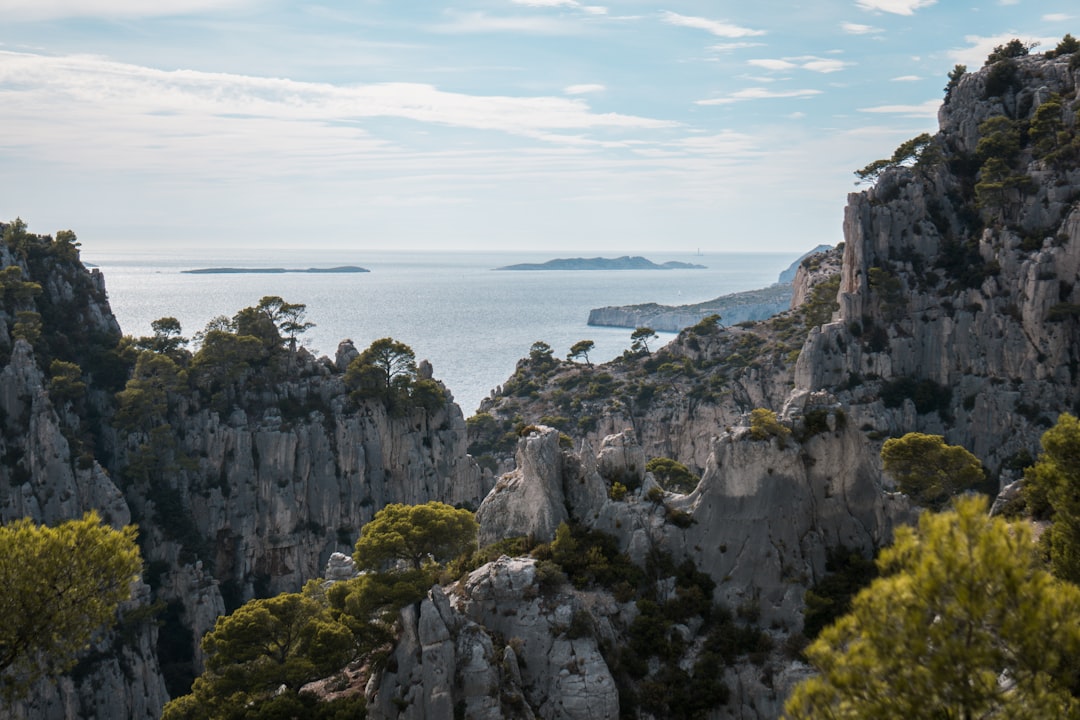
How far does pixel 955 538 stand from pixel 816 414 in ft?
86.6

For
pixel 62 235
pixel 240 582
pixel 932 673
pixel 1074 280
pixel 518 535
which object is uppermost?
pixel 62 235

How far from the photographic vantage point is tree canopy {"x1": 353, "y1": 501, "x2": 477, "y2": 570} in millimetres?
39500

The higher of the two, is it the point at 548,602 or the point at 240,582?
the point at 548,602

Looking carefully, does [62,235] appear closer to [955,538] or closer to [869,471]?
[869,471]

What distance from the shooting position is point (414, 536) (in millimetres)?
40719

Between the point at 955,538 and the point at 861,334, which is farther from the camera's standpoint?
the point at 861,334

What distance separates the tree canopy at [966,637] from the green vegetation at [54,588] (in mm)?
23099

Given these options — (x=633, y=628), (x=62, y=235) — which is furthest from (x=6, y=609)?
(x=62, y=235)

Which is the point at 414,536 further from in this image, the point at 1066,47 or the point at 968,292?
the point at 1066,47

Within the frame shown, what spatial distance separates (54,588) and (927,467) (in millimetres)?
44087

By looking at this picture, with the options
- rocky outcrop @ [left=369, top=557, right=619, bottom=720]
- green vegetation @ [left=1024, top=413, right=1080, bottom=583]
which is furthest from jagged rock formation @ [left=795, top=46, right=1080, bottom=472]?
rocky outcrop @ [left=369, top=557, right=619, bottom=720]

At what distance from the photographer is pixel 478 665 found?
1321 inches

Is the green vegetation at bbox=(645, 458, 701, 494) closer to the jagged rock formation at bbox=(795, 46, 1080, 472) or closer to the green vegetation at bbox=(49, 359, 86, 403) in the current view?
the jagged rock formation at bbox=(795, 46, 1080, 472)

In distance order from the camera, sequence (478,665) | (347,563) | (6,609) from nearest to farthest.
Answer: (6,609) → (478,665) → (347,563)
